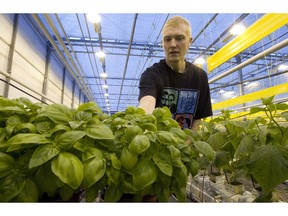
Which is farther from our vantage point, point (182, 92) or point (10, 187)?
point (182, 92)

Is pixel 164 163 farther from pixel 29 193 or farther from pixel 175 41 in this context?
pixel 175 41

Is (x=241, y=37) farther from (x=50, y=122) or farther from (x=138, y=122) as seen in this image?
(x=50, y=122)

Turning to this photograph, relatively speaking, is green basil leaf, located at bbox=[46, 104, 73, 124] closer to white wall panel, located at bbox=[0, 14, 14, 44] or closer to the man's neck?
the man's neck

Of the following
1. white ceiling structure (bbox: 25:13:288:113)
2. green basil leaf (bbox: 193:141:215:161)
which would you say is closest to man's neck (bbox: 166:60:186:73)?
green basil leaf (bbox: 193:141:215:161)

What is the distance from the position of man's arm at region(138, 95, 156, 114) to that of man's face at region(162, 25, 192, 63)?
0.27 m

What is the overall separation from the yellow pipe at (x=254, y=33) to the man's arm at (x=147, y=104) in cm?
66

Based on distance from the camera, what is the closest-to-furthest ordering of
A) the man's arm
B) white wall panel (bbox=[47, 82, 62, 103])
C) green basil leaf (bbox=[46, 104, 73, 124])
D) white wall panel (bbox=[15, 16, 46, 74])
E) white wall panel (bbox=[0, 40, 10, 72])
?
green basil leaf (bbox=[46, 104, 73, 124]) < the man's arm < white wall panel (bbox=[0, 40, 10, 72]) < white wall panel (bbox=[15, 16, 46, 74]) < white wall panel (bbox=[47, 82, 62, 103])

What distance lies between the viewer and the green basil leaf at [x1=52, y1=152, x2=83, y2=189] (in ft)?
1.04

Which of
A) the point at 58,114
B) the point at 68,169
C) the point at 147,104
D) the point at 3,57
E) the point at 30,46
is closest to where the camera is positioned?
the point at 68,169

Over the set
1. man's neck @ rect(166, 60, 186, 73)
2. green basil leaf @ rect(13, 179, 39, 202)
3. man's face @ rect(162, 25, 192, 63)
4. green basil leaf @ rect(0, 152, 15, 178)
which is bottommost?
green basil leaf @ rect(13, 179, 39, 202)

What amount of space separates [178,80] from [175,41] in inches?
10.1

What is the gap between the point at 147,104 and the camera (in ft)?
2.68

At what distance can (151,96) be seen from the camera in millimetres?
878

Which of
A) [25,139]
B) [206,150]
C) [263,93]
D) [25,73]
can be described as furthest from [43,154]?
[25,73]
